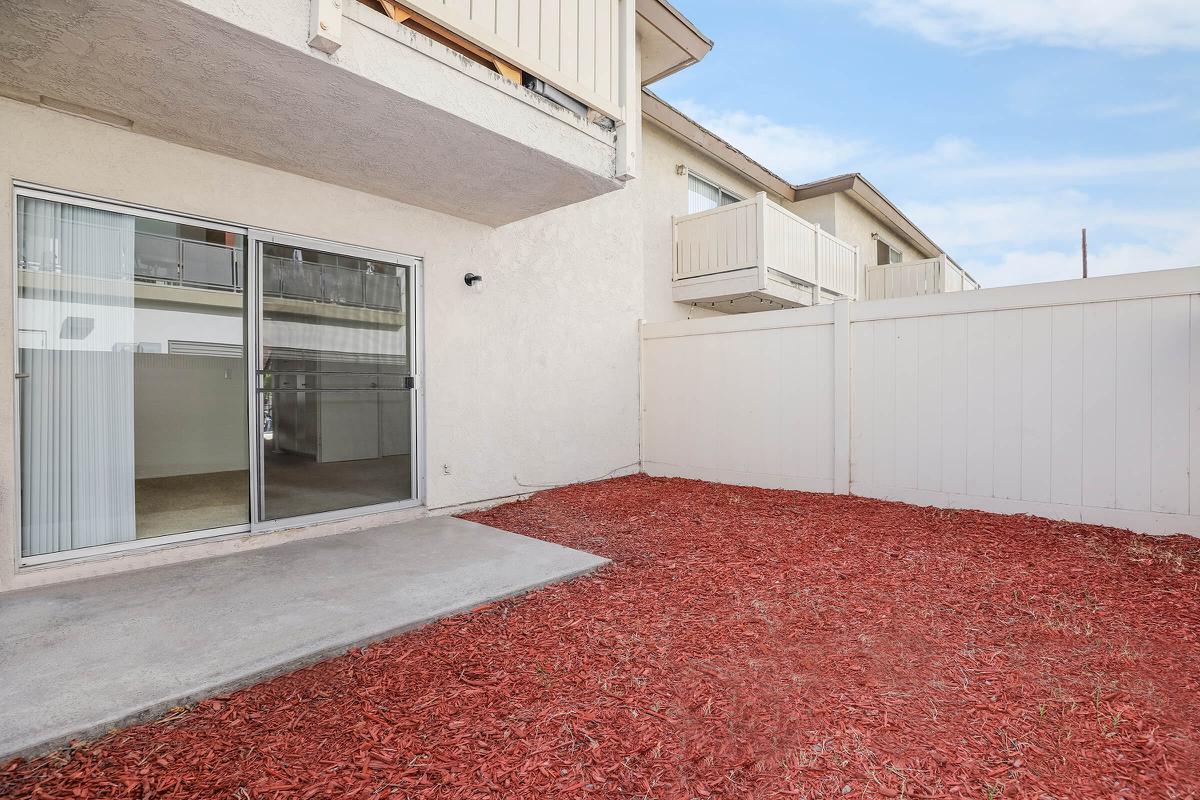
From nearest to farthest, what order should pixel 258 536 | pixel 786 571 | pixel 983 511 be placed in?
pixel 786 571 → pixel 258 536 → pixel 983 511

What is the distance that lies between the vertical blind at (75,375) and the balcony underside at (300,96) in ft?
1.91

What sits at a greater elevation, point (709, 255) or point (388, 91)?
point (709, 255)

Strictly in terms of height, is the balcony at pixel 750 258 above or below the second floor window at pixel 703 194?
below

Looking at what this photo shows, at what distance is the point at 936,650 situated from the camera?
2.42 metres

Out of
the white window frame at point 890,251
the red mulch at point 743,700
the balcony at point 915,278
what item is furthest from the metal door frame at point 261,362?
the white window frame at point 890,251

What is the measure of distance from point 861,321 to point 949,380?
1.01 meters

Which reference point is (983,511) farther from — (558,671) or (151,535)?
(151,535)

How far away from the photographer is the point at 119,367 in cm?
341

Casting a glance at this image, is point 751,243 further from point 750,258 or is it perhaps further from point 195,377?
point 195,377

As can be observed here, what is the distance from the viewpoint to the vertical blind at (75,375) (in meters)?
3.13

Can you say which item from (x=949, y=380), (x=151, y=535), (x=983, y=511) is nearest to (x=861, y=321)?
(x=949, y=380)

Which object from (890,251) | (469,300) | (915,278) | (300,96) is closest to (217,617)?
(300,96)

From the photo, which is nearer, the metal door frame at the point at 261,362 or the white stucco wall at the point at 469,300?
the white stucco wall at the point at 469,300

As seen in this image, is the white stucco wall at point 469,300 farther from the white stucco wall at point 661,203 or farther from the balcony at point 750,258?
the balcony at point 750,258
